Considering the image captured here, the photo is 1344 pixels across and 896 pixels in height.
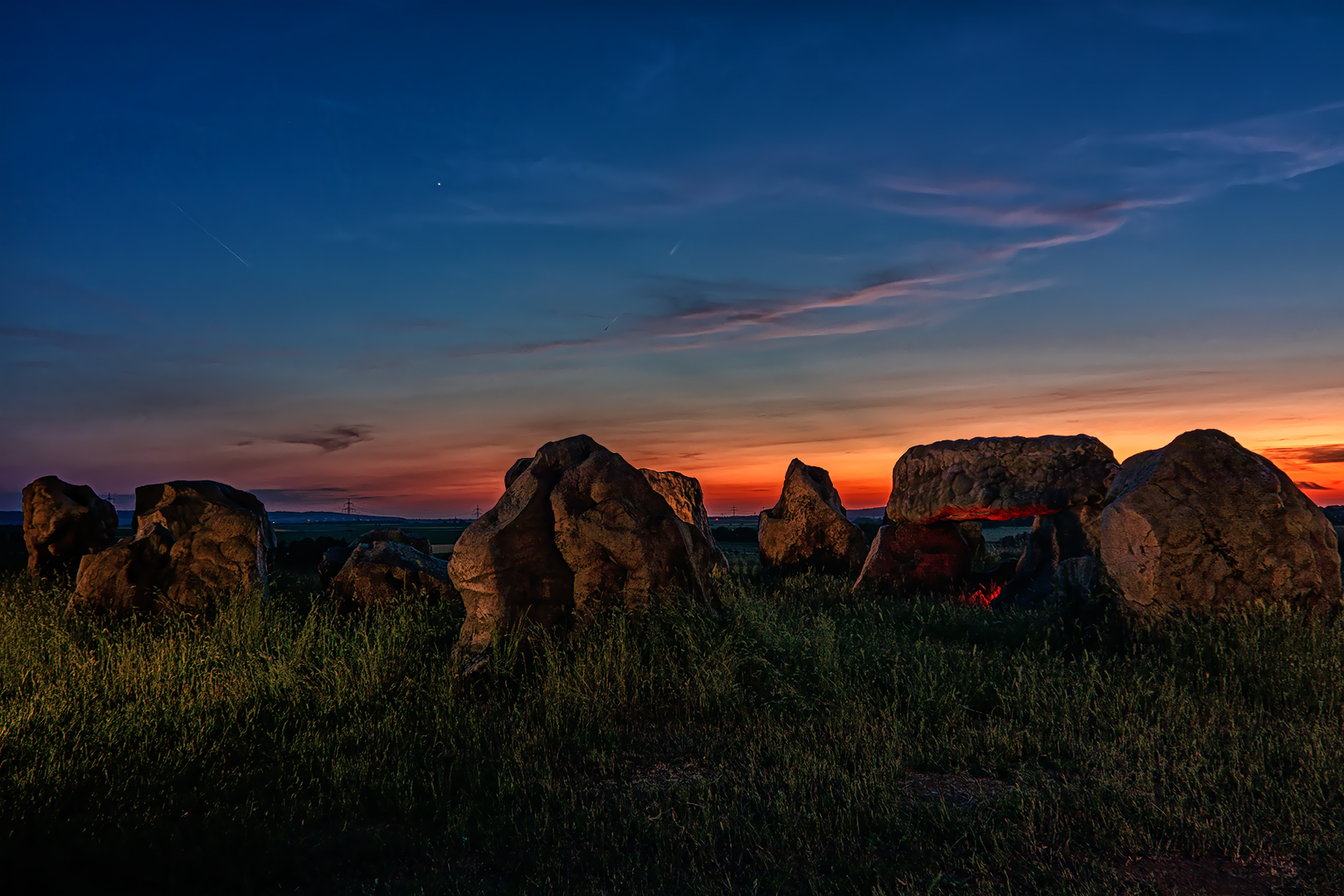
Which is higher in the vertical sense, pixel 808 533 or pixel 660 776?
pixel 808 533

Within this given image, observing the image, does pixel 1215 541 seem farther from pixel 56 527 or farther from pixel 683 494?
pixel 56 527

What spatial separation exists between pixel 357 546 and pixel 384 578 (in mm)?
1488

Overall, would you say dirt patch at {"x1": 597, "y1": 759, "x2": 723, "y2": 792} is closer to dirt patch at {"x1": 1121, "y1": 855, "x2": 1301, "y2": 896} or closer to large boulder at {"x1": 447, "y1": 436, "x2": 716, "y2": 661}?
dirt patch at {"x1": 1121, "y1": 855, "x2": 1301, "y2": 896}

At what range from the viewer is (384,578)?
520 inches

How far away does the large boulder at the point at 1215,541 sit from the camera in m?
9.54

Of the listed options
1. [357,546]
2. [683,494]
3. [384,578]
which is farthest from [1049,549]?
[357,546]

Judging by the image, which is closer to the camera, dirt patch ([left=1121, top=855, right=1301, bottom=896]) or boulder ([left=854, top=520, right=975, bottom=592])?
dirt patch ([left=1121, top=855, right=1301, bottom=896])

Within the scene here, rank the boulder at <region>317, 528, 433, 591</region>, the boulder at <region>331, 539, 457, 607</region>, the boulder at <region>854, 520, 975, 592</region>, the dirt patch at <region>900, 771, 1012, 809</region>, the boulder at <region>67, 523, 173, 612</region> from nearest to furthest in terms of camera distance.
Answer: the dirt patch at <region>900, 771, 1012, 809</region>, the boulder at <region>67, 523, 173, 612</region>, the boulder at <region>331, 539, 457, 607</region>, the boulder at <region>854, 520, 975, 592</region>, the boulder at <region>317, 528, 433, 591</region>

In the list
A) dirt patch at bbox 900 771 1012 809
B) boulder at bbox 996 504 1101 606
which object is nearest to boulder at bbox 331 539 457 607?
dirt patch at bbox 900 771 1012 809

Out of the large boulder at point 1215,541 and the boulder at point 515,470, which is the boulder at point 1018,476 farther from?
the boulder at point 515,470

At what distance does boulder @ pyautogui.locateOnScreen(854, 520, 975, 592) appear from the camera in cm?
1503

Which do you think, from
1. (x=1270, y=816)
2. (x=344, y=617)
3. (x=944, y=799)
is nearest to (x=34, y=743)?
(x=344, y=617)

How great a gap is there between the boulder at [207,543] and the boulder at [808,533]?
32.9 feet

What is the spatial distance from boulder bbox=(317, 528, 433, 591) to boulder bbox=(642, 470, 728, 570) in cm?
512
